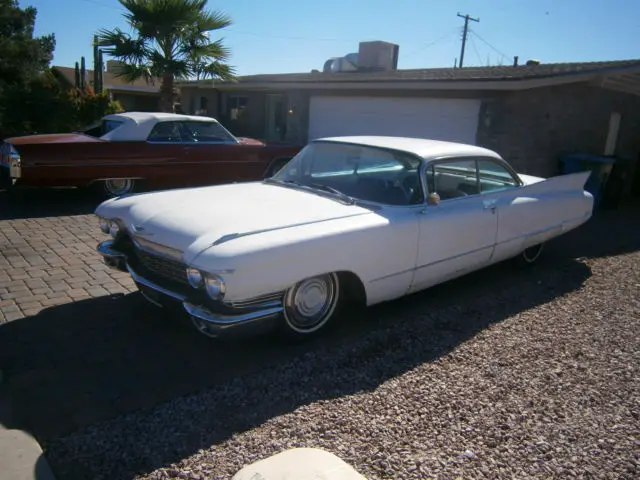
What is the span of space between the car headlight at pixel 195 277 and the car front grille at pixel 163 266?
23cm

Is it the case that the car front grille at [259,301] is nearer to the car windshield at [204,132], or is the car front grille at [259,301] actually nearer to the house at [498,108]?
the car windshield at [204,132]

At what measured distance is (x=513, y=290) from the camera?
5328 millimetres

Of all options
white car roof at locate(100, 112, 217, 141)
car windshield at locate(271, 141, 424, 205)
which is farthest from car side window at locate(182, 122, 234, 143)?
car windshield at locate(271, 141, 424, 205)

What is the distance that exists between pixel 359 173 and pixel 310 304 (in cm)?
140

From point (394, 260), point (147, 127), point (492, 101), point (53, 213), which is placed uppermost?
point (492, 101)

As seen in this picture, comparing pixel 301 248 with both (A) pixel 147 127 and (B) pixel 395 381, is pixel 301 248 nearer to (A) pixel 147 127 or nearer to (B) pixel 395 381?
(B) pixel 395 381

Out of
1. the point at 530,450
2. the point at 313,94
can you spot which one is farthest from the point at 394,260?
the point at 313,94

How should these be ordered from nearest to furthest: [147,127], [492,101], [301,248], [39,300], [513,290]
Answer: [301,248] < [39,300] < [513,290] < [147,127] < [492,101]

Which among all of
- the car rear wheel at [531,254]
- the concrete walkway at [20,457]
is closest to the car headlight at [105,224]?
the concrete walkway at [20,457]

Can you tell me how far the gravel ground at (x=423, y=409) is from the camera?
2.62m

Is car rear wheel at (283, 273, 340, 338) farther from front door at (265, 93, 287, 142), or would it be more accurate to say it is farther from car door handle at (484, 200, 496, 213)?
front door at (265, 93, 287, 142)

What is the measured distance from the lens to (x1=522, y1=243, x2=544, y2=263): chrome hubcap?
602 centimetres

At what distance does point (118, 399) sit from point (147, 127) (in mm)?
6137

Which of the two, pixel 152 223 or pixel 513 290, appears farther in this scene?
pixel 513 290
